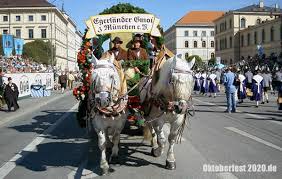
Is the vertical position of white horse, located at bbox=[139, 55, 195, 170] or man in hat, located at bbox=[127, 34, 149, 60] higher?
man in hat, located at bbox=[127, 34, 149, 60]

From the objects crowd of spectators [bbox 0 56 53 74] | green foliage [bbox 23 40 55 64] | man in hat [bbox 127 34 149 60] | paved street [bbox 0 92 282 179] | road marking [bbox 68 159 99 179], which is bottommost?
road marking [bbox 68 159 99 179]

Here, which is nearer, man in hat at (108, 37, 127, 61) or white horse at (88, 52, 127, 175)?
white horse at (88, 52, 127, 175)

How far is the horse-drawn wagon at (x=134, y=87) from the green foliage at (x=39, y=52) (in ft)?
237

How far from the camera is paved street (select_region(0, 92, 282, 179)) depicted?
745 centimetres

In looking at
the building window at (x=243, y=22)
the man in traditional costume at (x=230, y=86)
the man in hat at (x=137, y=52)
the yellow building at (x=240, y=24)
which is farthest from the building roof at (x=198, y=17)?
the man in hat at (x=137, y=52)

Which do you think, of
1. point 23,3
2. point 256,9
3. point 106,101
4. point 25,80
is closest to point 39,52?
point 23,3

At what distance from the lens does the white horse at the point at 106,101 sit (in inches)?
261

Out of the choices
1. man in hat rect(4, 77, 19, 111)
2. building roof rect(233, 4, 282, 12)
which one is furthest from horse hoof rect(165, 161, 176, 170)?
building roof rect(233, 4, 282, 12)

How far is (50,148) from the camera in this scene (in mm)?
9945

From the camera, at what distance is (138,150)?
364 inches

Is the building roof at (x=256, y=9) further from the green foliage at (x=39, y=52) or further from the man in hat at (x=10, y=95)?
the man in hat at (x=10, y=95)

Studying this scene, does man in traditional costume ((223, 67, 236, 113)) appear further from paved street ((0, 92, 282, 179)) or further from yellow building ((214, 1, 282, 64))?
yellow building ((214, 1, 282, 64))

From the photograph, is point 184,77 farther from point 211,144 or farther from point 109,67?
point 211,144

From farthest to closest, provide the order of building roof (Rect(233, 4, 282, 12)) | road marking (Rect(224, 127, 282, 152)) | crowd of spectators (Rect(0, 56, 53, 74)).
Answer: building roof (Rect(233, 4, 282, 12)) < crowd of spectators (Rect(0, 56, 53, 74)) < road marking (Rect(224, 127, 282, 152))
